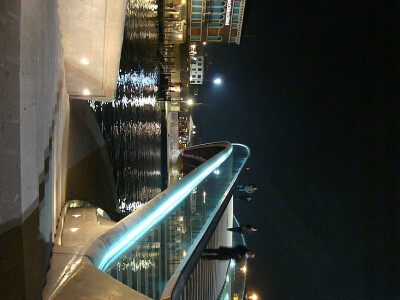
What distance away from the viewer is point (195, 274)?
6.07 metres

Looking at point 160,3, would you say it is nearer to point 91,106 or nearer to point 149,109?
point 149,109

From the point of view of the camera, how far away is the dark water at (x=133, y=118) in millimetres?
9672

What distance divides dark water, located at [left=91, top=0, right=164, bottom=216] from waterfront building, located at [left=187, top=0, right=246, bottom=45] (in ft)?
27.3

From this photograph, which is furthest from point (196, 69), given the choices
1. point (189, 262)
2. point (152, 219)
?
point (152, 219)

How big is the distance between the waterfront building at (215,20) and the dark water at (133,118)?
8.33 m

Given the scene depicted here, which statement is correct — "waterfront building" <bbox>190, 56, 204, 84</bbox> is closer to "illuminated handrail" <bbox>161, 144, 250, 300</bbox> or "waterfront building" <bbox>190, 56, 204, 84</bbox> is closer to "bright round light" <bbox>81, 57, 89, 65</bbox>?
"illuminated handrail" <bbox>161, 144, 250, 300</bbox>

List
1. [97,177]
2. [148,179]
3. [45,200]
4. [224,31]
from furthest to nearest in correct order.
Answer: [224,31]
[148,179]
[97,177]
[45,200]

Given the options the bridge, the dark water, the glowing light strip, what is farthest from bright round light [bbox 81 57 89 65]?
the glowing light strip

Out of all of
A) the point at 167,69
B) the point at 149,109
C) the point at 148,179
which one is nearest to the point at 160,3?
the point at 167,69

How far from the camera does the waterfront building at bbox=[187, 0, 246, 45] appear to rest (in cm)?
2485

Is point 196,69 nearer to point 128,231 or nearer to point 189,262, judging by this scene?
point 189,262

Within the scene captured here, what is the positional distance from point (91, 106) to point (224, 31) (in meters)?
21.1

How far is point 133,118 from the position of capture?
41.1 feet

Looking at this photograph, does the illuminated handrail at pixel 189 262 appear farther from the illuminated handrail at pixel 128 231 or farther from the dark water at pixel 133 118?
the dark water at pixel 133 118
